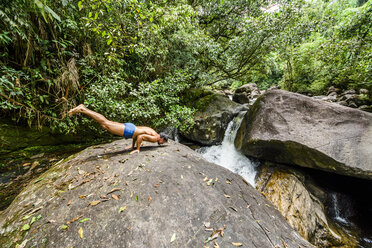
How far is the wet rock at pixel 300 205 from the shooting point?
13.1ft

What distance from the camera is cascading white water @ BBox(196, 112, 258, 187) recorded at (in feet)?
20.8

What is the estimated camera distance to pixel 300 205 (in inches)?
176

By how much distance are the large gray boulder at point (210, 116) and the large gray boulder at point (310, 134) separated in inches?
70.3

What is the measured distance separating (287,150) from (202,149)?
404 cm

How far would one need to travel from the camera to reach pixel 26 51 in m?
3.50

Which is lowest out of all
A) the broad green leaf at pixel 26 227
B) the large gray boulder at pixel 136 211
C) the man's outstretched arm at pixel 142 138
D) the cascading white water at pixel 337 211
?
the cascading white water at pixel 337 211

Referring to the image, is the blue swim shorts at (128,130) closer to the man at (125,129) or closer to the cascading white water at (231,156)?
the man at (125,129)

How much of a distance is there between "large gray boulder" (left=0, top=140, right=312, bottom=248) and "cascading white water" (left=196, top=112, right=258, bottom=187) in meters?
3.38

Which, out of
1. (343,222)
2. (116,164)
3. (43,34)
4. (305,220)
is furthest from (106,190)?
(343,222)

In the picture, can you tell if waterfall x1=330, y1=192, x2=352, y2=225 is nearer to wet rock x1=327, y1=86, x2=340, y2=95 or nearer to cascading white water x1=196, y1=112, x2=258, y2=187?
cascading white water x1=196, y1=112, x2=258, y2=187

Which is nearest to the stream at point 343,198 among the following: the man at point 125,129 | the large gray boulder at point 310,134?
the large gray boulder at point 310,134

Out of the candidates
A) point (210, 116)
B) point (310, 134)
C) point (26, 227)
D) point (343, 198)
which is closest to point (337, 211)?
point (343, 198)

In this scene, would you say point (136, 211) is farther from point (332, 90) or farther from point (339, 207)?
point (332, 90)

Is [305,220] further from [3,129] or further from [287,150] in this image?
[3,129]
